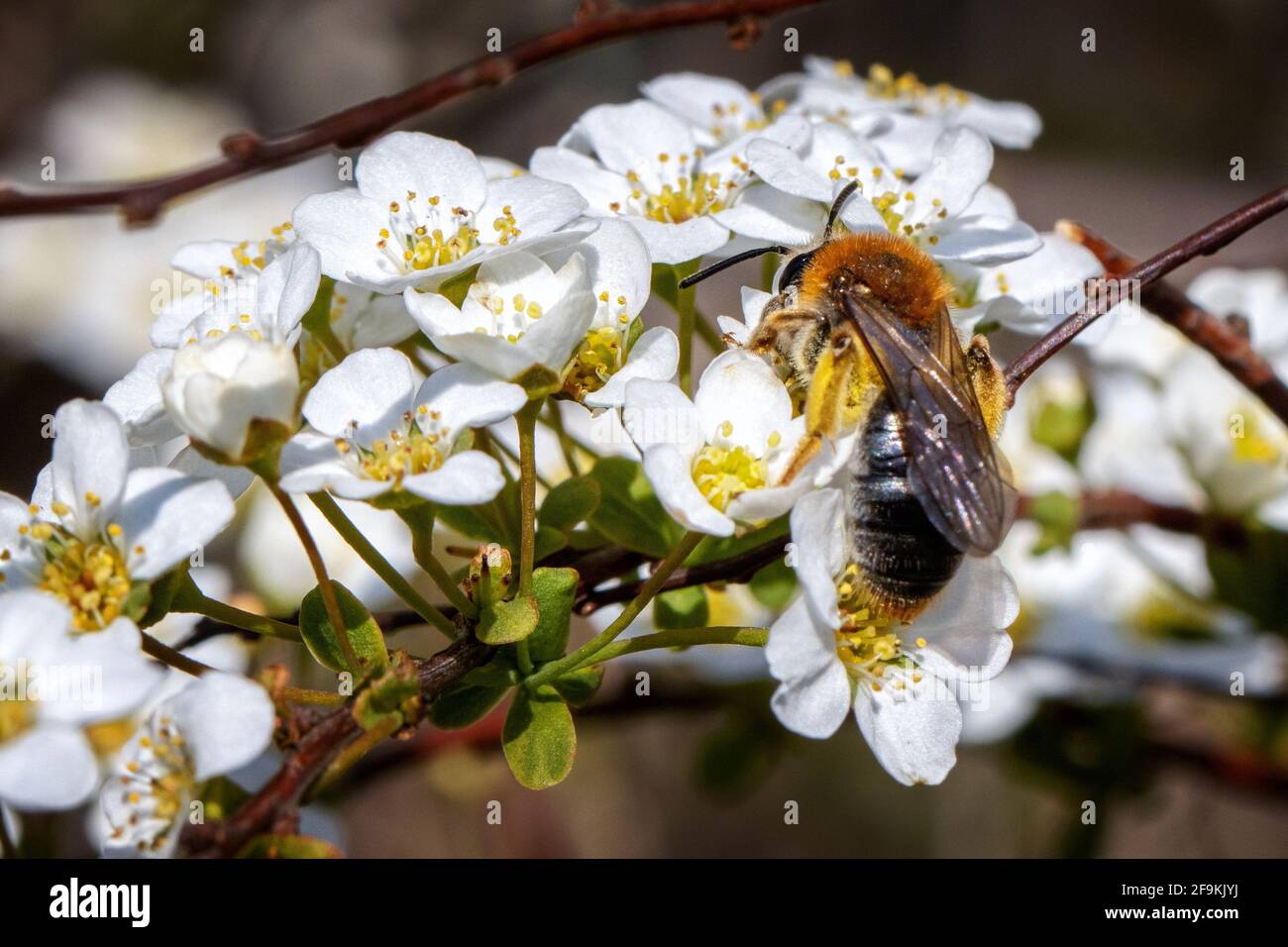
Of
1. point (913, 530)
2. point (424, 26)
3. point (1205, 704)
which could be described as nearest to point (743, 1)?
point (913, 530)

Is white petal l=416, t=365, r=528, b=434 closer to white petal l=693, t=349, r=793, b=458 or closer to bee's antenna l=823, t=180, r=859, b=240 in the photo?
white petal l=693, t=349, r=793, b=458

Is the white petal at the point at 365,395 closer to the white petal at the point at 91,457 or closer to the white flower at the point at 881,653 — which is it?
the white petal at the point at 91,457

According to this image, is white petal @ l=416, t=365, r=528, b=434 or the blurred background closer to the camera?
white petal @ l=416, t=365, r=528, b=434

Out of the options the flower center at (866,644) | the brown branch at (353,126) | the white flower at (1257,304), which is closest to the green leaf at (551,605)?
the flower center at (866,644)

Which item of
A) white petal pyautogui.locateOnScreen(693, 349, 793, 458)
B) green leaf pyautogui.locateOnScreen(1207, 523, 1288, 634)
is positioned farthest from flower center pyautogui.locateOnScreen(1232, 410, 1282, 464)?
white petal pyautogui.locateOnScreen(693, 349, 793, 458)

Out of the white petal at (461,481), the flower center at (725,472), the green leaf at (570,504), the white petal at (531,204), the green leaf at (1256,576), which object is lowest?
the green leaf at (1256,576)
